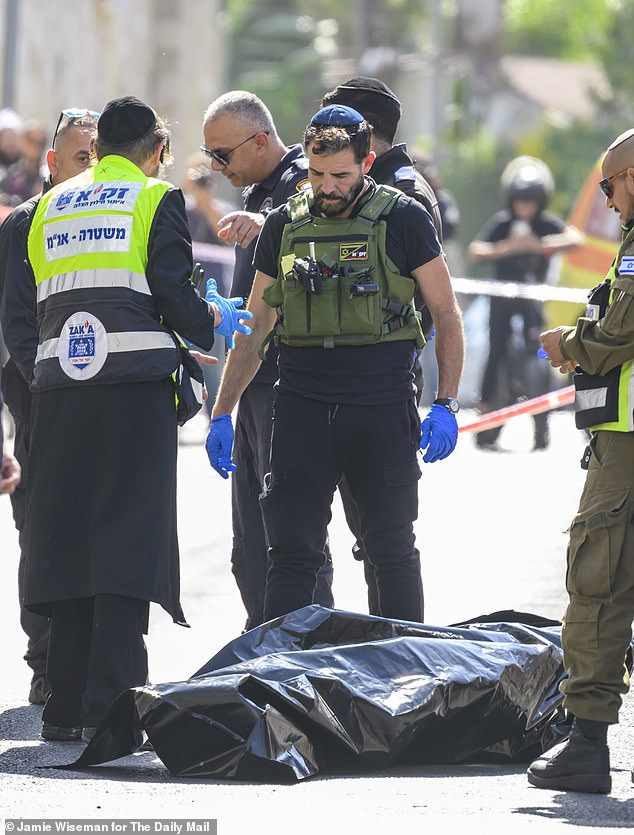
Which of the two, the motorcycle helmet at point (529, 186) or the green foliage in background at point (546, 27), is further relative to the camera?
the green foliage in background at point (546, 27)

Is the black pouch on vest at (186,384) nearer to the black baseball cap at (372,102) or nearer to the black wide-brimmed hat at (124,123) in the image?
the black wide-brimmed hat at (124,123)

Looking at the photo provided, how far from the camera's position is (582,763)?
202 inches

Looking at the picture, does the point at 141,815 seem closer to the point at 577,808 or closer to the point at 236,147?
the point at 577,808

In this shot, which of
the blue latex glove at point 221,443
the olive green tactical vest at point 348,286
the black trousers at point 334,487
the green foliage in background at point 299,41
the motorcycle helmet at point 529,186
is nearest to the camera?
the olive green tactical vest at point 348,286

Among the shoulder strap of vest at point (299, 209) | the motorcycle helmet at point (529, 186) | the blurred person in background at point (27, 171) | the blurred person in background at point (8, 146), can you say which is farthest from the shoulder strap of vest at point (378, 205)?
the motorcycle helmet at point (529, 186)

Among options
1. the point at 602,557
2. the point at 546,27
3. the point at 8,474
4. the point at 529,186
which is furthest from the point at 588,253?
the point at 546,27

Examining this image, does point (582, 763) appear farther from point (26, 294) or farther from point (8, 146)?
point (8, 146)

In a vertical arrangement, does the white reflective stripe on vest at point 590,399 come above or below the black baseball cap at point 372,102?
below

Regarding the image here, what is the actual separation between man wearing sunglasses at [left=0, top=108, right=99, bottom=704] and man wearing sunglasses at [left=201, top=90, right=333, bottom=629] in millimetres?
494

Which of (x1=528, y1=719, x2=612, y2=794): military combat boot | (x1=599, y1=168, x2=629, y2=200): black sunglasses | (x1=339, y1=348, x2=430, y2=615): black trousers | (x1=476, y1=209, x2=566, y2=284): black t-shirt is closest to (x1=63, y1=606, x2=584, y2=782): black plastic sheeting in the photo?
(x1=528, y1=719, x2=612, y2=794): military combat boot

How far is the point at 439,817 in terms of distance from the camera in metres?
4.77

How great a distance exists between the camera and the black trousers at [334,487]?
6.04 metres

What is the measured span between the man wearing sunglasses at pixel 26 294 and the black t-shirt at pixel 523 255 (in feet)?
28.9

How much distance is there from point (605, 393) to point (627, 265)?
0.35 m
